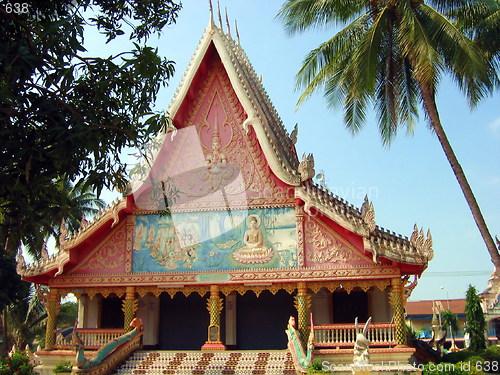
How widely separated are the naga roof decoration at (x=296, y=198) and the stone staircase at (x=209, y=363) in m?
3.26

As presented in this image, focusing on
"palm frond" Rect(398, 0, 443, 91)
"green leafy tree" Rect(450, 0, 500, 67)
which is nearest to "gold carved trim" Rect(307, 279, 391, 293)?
"palm frond" Rect(398, 0, 443, 91)

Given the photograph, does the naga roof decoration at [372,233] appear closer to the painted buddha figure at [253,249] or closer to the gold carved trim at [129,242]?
the painted buddha figure at [253,249]

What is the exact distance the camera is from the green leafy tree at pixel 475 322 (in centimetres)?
2297

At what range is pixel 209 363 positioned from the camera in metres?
13.8

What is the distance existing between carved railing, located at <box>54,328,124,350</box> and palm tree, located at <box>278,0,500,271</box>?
8376 millimetres

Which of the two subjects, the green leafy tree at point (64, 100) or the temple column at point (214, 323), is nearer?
the green leafy tree at point (64, 100)

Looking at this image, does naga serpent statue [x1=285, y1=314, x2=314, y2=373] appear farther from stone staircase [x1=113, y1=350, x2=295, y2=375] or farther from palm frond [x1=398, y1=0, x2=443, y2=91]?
palm frond [x1=398, y1=0, x2=443, y2=91]

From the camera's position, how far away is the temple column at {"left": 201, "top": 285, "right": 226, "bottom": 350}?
14.5m

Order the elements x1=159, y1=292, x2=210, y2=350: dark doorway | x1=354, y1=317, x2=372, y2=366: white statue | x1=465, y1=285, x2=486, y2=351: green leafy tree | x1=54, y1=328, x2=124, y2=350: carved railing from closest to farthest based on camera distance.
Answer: x1=354, y1=317, x2=372, y2=366: white statue
x1=54, y1=328, x2=124, y2=350: carved railing
x1=159, y1=292, x2=210, y2=350: dark doorway
x1=465, y1=285, x2=486, y2=351: green leafy tree

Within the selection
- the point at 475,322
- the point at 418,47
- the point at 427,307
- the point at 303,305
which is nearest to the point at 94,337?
the point at 303,305

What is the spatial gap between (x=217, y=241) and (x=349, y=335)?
4126 mm

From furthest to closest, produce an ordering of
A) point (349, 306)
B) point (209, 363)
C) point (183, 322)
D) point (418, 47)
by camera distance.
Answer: point (183, 322) → point (349, 306) → point (418, 47) → point (209, 363)

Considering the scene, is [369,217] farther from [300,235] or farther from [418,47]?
[418,47]

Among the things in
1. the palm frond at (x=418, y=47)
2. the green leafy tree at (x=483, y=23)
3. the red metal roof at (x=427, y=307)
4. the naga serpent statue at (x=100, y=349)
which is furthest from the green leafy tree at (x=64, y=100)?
the red metal roof at (x=427, y=307)
